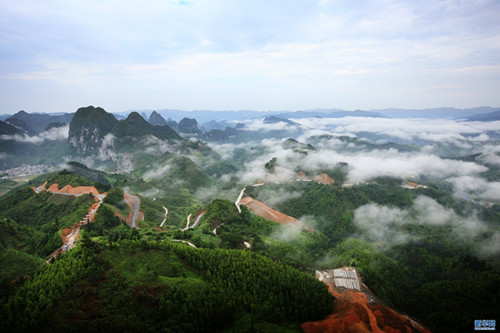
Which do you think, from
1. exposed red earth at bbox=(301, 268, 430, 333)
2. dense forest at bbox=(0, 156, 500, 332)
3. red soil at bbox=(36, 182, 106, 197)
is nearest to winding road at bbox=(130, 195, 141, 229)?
dense forest at bbox=(0, 156, 500, 332)

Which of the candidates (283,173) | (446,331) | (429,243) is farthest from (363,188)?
(446,331)

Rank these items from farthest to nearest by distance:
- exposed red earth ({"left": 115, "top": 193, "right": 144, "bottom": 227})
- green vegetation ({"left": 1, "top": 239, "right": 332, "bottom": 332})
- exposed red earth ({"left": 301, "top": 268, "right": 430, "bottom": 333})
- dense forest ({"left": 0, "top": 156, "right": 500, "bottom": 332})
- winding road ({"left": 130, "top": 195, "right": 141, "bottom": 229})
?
winding road ({"left": 130, "top": 195, "right": 141, "bottom": 229}) → exposed red earth ({"left": 115, "top": 193, "right": 144, "bottom": 227}) → exposed red earth ({"left": 301, "top": 268, "right": 430, "bottom": 333}) → dense forest ({"left": 0, "top": 156, "right": 500, "bottom": 332}) → green vegetation ({"left": 1, "top": 239, "right": 332, "bottom": 332})

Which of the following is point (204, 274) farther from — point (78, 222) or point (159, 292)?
point (78, 222)

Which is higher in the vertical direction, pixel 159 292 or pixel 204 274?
pixel 159 292

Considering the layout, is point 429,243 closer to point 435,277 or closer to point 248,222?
point 435,277

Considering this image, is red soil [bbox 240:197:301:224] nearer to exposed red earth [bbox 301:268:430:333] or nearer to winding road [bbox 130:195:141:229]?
winding road [bbox 130:195:141:229]

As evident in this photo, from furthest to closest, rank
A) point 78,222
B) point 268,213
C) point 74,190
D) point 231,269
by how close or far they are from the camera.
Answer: point 268,213 < point 74,190 < point 78,222 < point 231,269

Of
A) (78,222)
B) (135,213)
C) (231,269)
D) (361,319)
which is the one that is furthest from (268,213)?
(361,319)

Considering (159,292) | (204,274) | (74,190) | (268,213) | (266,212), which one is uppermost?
(74,190)
